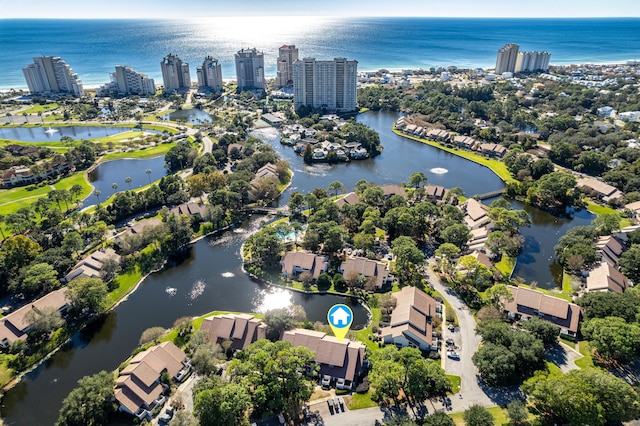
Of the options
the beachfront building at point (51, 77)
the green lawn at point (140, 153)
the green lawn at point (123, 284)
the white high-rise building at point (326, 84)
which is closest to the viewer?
the green lawn at point (123, 284)

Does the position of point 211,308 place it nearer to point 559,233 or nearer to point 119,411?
point 119,411

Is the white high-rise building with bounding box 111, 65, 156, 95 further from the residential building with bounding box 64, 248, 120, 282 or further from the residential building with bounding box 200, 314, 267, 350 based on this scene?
the residential building with bounding box 200, 314, 267, 350

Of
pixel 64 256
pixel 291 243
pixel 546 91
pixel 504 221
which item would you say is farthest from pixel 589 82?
pixel 64 256

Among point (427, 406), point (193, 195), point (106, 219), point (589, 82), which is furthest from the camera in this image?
point (589, 82)

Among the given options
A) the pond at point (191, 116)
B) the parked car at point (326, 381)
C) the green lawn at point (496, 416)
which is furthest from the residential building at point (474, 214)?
the pond at point (191, 116)

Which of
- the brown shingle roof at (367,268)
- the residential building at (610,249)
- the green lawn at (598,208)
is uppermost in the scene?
the residential building at (610,249)

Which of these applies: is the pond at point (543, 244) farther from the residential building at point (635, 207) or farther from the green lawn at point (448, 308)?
the green lawn at point (448, 308)

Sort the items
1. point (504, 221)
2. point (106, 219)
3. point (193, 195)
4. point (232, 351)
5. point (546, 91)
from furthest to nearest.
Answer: point (546, 91) → point (193, 195) → point (106, 219) → point (504, 221) → point (232, 351)
